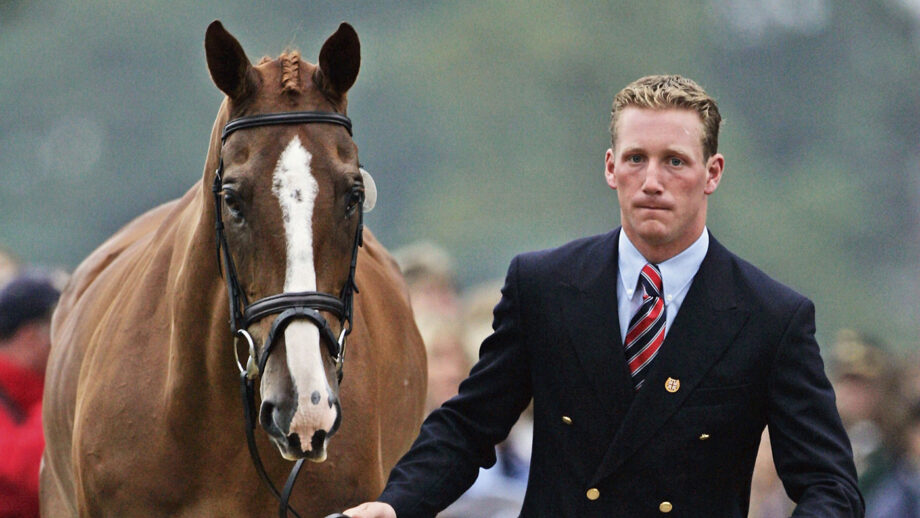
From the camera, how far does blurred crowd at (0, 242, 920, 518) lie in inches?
274

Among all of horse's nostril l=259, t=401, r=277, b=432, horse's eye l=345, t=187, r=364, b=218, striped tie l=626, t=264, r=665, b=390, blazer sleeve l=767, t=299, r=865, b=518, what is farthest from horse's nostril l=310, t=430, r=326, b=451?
blazer sleeve l=767, t=299, r=865, b=518

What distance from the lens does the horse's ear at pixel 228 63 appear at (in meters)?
4.40

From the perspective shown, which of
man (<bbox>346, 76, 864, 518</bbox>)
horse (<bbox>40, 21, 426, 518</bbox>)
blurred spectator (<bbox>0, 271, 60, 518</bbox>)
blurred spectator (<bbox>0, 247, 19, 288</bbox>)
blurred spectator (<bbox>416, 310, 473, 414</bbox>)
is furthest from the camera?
blurred spectator (<bbox>0, 247, 19, 288</bbox>)

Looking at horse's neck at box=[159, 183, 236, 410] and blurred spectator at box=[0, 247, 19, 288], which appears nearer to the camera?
horse's neck at box=[159, 183, 236, 410]

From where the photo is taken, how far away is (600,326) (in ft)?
13.2

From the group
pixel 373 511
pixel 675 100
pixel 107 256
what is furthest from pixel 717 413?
pixel 107 256

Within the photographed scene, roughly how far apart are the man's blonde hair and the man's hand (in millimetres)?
1117

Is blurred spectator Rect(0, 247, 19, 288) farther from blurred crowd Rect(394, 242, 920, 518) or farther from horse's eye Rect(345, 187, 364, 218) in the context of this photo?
horse's eye Rect(345, 187, 364, 218)

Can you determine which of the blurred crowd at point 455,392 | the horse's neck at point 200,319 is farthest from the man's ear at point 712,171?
the blurred crowd at point 455,392

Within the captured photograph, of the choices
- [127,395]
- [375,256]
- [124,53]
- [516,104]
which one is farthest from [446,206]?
[127,395]

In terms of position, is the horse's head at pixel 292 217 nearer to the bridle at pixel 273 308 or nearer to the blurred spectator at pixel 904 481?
the bridle at pixel 273 308

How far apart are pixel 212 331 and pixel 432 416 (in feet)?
2.71

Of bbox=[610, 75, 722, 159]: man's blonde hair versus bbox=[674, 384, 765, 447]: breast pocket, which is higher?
bbox=[610, 75, 722, 159]: man's blonde hair

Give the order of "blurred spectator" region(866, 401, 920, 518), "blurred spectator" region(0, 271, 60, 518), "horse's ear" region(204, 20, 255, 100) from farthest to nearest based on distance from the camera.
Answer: "blurred spectator" region(866, 401, 920, 518), "blurred spectator" region(0, 271, 60, 518), "horse's ear" region(204, 20, 255, 100)
